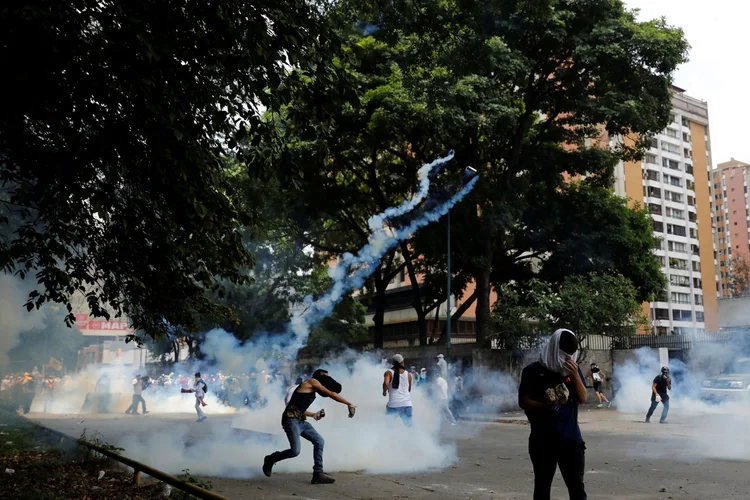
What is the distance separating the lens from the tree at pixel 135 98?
18.2 ft

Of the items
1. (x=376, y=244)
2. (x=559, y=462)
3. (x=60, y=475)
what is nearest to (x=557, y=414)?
(x=559, y=462)

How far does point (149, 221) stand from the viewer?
25.3ft

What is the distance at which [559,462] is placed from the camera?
4.89 metres

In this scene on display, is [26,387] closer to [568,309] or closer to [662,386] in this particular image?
[568,309]

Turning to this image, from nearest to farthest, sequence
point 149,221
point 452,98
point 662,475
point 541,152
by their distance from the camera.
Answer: point 149,221 < point 662,475 < point 452,98 < point 541,152

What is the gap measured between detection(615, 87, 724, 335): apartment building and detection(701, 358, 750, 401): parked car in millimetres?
52619

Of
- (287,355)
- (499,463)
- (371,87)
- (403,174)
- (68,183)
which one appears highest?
(371,87)

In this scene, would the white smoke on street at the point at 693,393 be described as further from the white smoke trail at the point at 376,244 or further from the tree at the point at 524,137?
the white smoke trail at the point at 376,244

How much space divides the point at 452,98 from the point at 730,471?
13.5 meters

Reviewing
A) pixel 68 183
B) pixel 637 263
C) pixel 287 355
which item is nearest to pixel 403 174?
pixel 287 355

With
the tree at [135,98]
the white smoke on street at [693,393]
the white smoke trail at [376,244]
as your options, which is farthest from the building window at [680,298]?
the tree at [135,98]

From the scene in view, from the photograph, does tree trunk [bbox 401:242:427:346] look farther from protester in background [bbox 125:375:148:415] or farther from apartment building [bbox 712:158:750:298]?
apartment building [bbox 712:158:750:298]

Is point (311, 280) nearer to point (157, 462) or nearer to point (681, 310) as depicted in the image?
point (157, 462)

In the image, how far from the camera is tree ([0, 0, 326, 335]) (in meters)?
5.54
